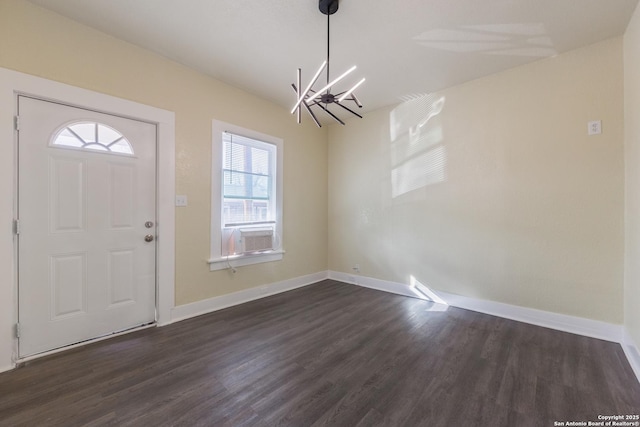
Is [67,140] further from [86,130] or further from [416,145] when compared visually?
[416,145]

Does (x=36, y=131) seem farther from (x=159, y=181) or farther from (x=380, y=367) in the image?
(x=380, y=367)

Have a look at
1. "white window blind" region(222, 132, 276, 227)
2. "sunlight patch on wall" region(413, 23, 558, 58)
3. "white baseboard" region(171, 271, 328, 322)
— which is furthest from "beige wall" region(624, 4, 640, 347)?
"white window blind" region(222, 132, 276, 227)

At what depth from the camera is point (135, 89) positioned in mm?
2570

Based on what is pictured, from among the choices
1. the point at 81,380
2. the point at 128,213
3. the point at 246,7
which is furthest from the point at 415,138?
the point at 81,380

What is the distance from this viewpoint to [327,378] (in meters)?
1.89

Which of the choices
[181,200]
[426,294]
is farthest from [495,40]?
[181,200]

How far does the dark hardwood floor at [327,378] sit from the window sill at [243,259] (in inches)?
26.4

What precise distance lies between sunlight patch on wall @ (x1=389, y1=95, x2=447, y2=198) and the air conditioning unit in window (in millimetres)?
1924

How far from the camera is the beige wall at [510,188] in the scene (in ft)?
8.09

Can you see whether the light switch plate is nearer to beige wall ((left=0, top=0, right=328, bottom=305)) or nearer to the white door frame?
beige wall ((left=0, top=0, right=328, bottom=305))

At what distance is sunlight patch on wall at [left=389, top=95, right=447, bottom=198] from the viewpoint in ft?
11.3

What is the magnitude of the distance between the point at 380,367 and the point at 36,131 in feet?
10.8

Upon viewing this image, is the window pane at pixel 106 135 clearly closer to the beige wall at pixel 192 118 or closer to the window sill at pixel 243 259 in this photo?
the beige wall at pixel 192 118

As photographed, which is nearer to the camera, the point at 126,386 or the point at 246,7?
the point at 126,386
